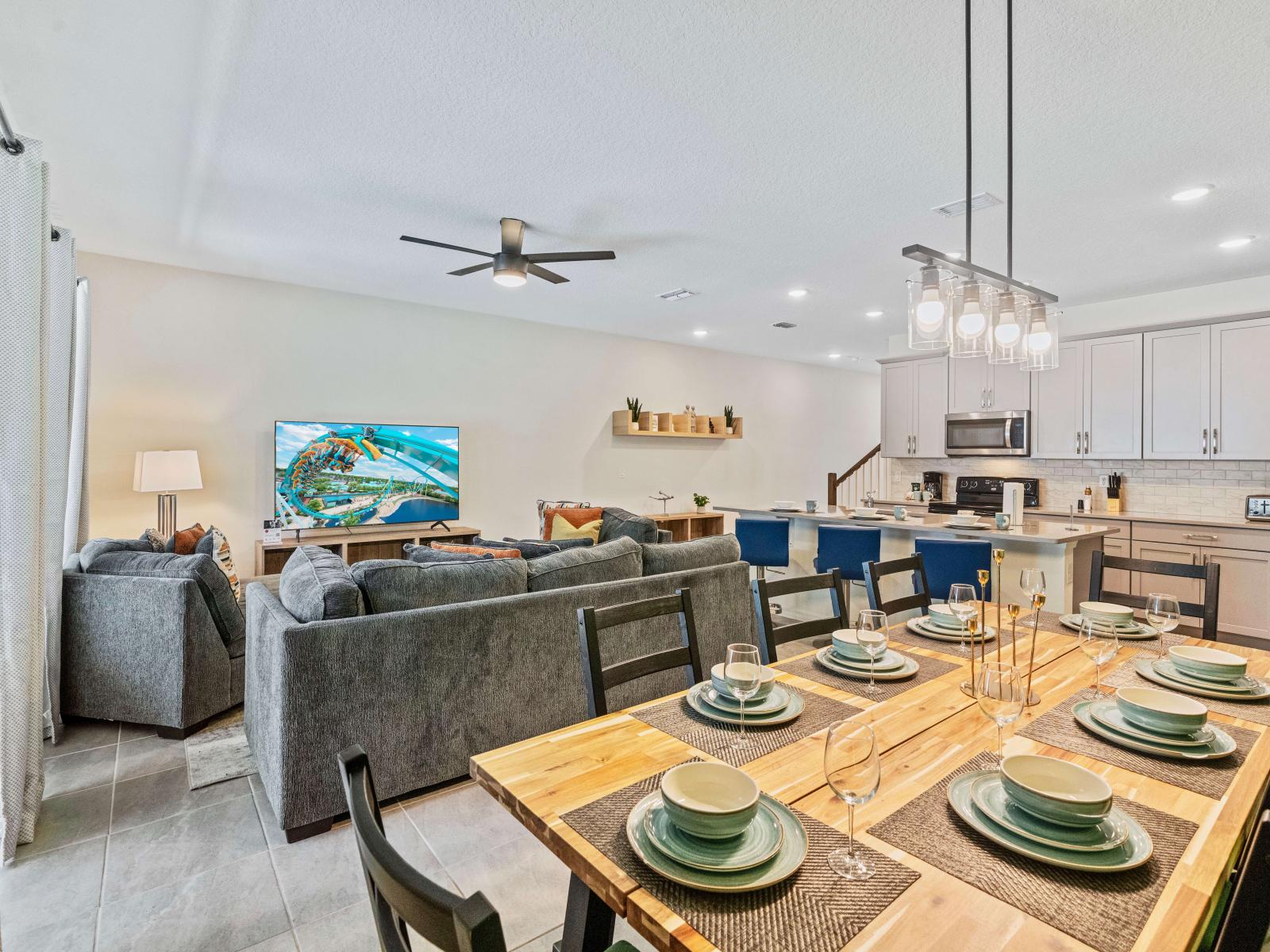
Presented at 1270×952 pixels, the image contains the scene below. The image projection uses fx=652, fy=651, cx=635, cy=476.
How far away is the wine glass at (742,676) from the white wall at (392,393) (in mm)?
4442

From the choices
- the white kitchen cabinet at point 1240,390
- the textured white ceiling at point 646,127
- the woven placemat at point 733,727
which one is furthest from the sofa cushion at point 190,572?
the white kitchen cabinet at point 1240,390

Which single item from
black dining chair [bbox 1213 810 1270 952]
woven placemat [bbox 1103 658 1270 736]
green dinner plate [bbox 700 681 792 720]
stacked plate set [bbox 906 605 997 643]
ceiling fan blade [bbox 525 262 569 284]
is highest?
ceiling fan blade [bbox 525 262 569 284]

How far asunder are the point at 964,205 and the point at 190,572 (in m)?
4.29

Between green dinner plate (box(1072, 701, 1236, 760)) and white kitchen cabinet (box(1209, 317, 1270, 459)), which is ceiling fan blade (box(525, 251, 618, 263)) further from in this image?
white kitchen cabinet (box(1209, 317, 1270, 459))

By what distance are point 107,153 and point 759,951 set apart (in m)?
4.05

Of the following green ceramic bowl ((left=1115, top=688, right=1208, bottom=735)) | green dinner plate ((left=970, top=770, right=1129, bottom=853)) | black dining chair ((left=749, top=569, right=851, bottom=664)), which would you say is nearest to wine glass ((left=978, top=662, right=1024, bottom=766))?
green dinner plate ((left=970, top=770, right=1129, bottom=853))

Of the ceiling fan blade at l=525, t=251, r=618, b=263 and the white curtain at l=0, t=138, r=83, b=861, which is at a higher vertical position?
the ceiling fan blade at l=525, t=251, r=618, b=263

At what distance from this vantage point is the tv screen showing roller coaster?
519cm

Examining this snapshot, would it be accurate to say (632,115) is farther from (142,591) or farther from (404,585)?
(142,591)

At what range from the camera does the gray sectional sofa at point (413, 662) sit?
2.21m

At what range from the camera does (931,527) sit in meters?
4.30

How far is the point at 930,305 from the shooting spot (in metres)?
2.01

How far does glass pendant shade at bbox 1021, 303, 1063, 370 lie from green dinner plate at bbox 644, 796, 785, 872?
1.99 m

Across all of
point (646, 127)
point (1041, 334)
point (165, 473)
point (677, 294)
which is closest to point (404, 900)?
point (1041, 334)
